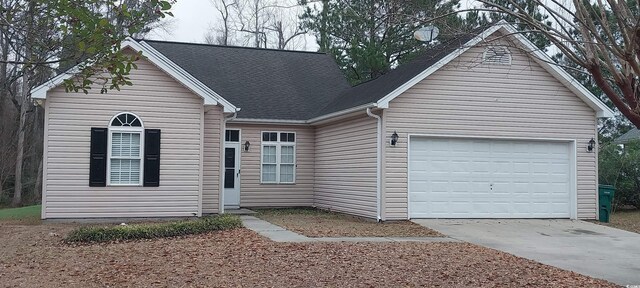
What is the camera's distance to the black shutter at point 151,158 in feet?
47.5

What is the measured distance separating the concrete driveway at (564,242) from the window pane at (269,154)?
5.74m

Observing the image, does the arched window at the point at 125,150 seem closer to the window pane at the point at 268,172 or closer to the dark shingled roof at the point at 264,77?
the dark shingled roof at the point at 264,77

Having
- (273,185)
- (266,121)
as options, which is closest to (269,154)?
(273,185)

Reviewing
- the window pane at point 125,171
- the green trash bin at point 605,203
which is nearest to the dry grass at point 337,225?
the window pane at point 125,171

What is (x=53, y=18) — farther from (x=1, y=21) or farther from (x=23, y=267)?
(x=23, y=267)

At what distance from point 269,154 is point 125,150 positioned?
546cm

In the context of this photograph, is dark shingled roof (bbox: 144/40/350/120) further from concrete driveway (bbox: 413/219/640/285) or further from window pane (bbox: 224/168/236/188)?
concrete driveway (bbox: 413/219/640/285)

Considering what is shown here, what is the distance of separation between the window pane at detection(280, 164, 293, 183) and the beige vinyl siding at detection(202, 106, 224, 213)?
3.25m

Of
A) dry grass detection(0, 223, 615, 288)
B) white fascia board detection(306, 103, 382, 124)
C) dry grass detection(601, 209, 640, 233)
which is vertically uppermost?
white fascia board detection(306, 103, 382, 124)

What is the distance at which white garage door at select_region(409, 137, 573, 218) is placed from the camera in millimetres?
15289

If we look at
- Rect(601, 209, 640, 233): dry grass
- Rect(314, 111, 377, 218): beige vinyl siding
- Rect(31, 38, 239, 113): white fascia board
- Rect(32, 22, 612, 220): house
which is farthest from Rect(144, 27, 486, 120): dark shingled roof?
Rect(601, 209, 640, 233): dry grass

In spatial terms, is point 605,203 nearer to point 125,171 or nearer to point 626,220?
point 626,220

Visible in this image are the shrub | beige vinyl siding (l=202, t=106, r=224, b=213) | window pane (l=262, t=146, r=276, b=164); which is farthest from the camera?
window pane (l=262, t=146, r=276, b=164)

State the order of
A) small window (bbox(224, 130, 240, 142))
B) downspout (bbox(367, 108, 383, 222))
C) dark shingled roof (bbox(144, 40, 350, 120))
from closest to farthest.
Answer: downspout (bbox(367, 108, 383, 222)) → small window (bbox(224, 130, 240, 142)) → dark shingled roof (bbox(144, 40, 350, 120))
